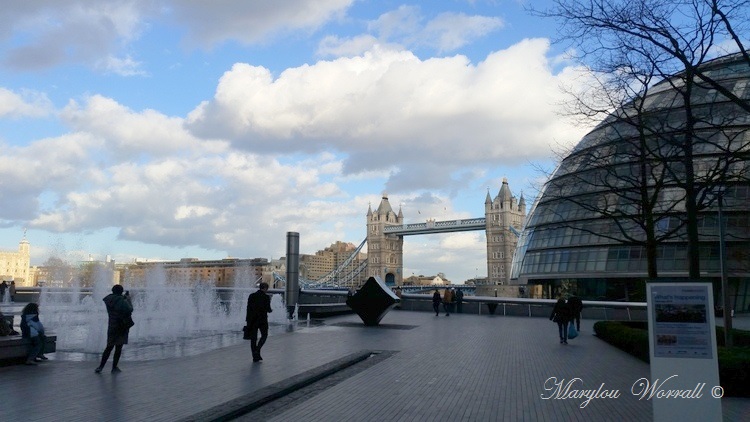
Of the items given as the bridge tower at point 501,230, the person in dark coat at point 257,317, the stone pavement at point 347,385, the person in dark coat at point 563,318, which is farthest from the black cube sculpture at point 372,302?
the bridge tower at point 501,230

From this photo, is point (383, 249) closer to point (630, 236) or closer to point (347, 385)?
point (630, 236)

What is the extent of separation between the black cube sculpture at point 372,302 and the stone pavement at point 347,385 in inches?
283

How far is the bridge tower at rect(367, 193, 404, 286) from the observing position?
184500mm

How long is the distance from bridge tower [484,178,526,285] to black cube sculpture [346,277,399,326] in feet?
429

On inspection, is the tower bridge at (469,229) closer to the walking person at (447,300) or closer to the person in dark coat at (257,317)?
the walking person at (447,300)

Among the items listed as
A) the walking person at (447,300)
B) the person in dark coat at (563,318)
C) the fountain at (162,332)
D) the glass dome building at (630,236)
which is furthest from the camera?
the glass dome building at (630,236)

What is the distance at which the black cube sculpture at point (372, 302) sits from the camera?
2506 cm

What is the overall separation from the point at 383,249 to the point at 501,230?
42042 mm

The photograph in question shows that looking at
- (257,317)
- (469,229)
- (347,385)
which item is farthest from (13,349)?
(469,229)

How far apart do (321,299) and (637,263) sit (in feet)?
78.2

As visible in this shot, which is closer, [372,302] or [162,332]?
[162,332]

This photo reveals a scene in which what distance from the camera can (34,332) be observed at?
509 inches

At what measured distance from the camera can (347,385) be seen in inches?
433

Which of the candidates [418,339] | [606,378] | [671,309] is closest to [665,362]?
[671,309]
